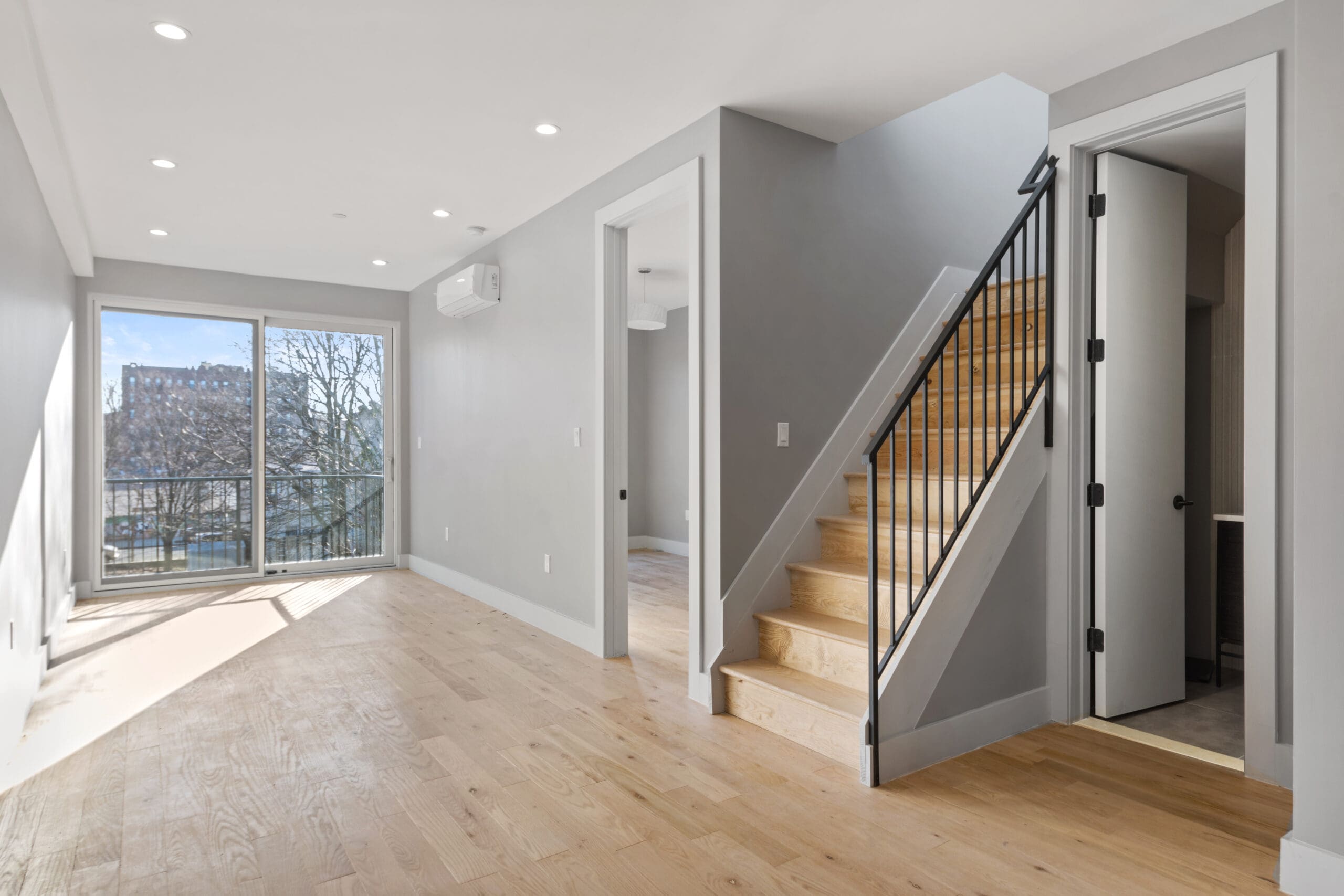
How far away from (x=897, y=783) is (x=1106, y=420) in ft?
5.45

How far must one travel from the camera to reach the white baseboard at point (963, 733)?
8.57 ft

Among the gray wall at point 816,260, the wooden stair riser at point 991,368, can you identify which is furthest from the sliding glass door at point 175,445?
the wooden stair riser at point 991,368

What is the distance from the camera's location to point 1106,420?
3.09m

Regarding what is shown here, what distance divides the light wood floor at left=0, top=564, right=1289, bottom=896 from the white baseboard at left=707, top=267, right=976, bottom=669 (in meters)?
0.45

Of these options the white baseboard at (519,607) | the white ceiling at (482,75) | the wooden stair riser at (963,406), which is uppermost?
the white ceiling at (482,75)

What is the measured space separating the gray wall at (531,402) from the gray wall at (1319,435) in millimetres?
1991

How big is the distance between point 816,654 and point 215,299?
566cm

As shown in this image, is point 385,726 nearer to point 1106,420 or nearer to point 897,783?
point 897,783

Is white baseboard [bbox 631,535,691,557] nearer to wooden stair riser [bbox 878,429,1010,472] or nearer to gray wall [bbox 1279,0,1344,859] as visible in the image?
wooden stair riser [bbox 878,429,1010,472]

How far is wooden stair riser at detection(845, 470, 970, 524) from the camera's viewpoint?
129 inches

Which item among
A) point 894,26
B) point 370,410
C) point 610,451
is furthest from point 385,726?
point 370,410

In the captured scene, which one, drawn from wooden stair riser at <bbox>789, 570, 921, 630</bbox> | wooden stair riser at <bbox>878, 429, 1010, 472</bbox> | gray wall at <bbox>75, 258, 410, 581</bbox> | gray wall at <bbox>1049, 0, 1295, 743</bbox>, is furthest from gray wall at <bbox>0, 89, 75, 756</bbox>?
gray wall at <bbox>1049, 0, 1295, 743</bbox>

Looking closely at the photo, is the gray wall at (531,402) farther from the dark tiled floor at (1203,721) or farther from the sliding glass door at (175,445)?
the dark tiled floor at (1203,721)

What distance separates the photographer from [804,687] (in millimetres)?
3012
